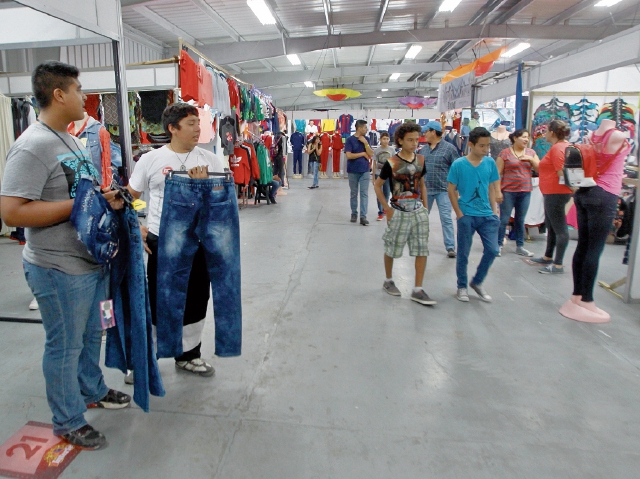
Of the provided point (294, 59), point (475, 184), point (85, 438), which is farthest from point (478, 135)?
point (294, 59)

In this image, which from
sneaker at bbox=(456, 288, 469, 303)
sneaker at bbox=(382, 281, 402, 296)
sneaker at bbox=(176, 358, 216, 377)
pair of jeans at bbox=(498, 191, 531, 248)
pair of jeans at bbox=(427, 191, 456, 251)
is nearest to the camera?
sneaker at bbox=(176, 358, 216, 377)

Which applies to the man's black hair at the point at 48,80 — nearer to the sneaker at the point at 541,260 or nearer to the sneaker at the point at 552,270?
the sneaker at the point at 552,270

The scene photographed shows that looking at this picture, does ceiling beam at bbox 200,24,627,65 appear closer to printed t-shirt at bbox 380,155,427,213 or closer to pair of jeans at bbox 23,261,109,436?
printed t-shirt at bbox 380,155,427,213

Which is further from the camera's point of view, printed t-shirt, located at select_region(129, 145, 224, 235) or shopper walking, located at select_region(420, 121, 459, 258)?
shopper walking, located at select_region(420, 121, 459, 258)

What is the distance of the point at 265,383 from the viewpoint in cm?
251

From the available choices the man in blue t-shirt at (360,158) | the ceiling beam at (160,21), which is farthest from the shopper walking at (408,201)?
the ceiling beam at (160,21)

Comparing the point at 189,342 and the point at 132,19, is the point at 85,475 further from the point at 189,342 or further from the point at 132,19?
the point at 132,19

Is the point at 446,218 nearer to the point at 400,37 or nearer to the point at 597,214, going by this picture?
the point at 597,214

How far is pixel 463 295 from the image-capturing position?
3.85 meters

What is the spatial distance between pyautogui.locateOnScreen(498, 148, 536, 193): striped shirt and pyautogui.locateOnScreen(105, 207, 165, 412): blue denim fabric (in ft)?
14.2

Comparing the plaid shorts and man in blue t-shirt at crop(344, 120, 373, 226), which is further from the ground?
man in blue t-shirt at crop(344, 120, 373, 226)

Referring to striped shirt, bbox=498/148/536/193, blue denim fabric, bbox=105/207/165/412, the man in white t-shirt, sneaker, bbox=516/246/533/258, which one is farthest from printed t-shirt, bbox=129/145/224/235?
sneaker, bbox=516/246/533/258

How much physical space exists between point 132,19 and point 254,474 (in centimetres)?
1020

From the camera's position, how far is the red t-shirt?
4.43 m
